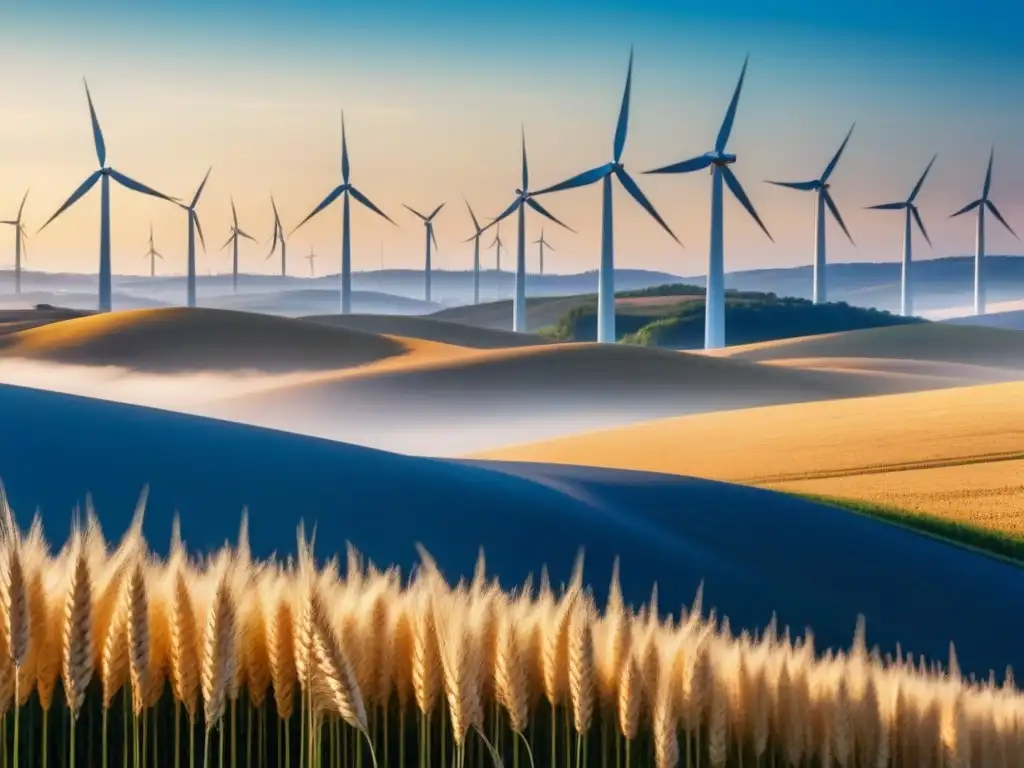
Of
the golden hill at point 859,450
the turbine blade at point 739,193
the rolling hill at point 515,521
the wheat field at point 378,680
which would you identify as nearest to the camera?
the wheat field at point 378,680

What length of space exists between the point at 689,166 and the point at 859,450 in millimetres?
51279

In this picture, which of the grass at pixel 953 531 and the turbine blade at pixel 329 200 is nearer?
the grass at pixel 953 531

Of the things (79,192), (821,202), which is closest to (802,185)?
(821,202)

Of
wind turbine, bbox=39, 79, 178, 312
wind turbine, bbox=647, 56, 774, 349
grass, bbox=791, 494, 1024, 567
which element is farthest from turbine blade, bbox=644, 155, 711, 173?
grass, bbox=791, 494, 1024, 567

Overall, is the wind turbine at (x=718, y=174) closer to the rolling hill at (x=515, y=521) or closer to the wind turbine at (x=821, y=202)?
the wind turbine at (x=821, y=202)

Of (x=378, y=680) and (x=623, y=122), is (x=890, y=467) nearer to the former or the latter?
(x=378, y=680)

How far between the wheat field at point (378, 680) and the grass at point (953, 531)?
14291 mm

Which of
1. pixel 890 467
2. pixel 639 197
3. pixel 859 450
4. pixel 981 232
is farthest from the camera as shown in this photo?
pixel 981 232

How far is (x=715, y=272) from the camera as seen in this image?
81.7 metres

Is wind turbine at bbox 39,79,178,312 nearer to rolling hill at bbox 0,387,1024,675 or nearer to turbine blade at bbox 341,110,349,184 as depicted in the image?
turbine blade at bbox 341,110,349,184

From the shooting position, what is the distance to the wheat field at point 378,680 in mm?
5195

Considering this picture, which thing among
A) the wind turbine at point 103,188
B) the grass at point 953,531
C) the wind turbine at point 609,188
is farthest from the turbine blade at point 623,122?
the grass at point 953,531

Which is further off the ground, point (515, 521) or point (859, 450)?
point (515, 521)

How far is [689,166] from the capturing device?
7975cm
